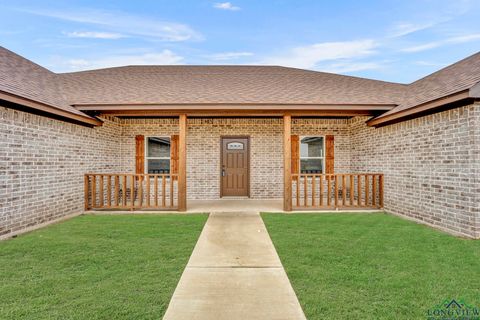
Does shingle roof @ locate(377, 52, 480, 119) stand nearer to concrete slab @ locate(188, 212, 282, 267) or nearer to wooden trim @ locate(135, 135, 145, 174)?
concrete slab @ locate(188, 212, 282, 267)

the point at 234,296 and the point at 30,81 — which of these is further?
the point at 30,81

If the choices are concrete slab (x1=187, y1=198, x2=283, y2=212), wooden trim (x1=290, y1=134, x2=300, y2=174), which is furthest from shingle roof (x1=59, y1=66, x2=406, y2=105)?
concrete slab (x1=187, y1=198, x2=283, y2=212)

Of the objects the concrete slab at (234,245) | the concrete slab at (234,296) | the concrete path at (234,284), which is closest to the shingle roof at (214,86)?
the concrete slab at (234,245)

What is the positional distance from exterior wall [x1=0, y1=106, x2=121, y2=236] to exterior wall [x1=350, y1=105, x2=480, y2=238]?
8650 millimetres

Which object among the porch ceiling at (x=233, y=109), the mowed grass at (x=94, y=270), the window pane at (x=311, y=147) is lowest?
the mowed grass at (x=94, y=270)

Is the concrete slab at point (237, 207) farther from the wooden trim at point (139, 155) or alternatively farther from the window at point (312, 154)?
the wooden trim at point (139, 155)

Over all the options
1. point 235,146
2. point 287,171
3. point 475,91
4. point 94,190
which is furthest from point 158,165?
point 475,91

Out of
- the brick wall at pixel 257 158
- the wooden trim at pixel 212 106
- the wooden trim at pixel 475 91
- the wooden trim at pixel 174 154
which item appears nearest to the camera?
the wooden trim at pixel 475 91

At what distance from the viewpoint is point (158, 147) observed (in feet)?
30.9

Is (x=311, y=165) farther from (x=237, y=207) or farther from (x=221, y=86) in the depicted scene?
(x=221, y=86)

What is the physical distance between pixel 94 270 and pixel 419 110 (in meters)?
6.88

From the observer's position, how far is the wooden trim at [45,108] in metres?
4.65

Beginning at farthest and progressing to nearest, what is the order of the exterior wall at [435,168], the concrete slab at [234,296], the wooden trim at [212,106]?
the wooden trim at [212,106]
the exterior wall at [435,168]
the concrete slab at [234,296]

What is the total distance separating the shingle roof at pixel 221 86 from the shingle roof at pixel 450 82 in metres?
0.72
